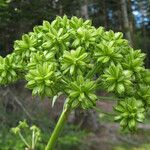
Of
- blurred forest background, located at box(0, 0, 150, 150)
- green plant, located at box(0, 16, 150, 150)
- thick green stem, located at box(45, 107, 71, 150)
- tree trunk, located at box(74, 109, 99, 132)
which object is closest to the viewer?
green plant, located at box(0, 16, 150, 150)

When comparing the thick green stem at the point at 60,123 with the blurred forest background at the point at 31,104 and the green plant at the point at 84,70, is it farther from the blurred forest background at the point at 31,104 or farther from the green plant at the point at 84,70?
the blurred forest background at the point at 31,104

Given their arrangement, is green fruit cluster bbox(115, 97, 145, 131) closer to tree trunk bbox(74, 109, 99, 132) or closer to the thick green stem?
the thick green stem

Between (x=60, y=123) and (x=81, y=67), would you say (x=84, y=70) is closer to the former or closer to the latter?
(x=81, y=67)

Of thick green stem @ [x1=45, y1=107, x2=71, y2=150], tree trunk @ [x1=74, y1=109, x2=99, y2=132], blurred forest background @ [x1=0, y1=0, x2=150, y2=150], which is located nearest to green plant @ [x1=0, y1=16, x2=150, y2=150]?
thick green stem @ [x1=45, y1=107, x2=71, y2=150]

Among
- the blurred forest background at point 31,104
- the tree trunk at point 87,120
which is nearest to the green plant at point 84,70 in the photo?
the blurred forest background at point 31,104

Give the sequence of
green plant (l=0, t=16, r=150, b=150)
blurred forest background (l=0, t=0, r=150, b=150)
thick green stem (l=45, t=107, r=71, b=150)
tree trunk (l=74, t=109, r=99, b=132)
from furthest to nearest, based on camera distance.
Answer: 1. tree trunk (l=74, t=109, r=99, b=132)
2. blurred forest background (l=0, t=0, r=150, b=150)
3. thick green stem (l=45, t=107, r=71, b=150)
4. green plant (l=0, t=16, r=150, b=150)

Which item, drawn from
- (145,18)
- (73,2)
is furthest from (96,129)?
(145,18)

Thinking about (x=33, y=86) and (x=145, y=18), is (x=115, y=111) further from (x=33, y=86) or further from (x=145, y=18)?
(x=145, y=18)

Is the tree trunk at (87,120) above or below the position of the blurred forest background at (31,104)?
below
